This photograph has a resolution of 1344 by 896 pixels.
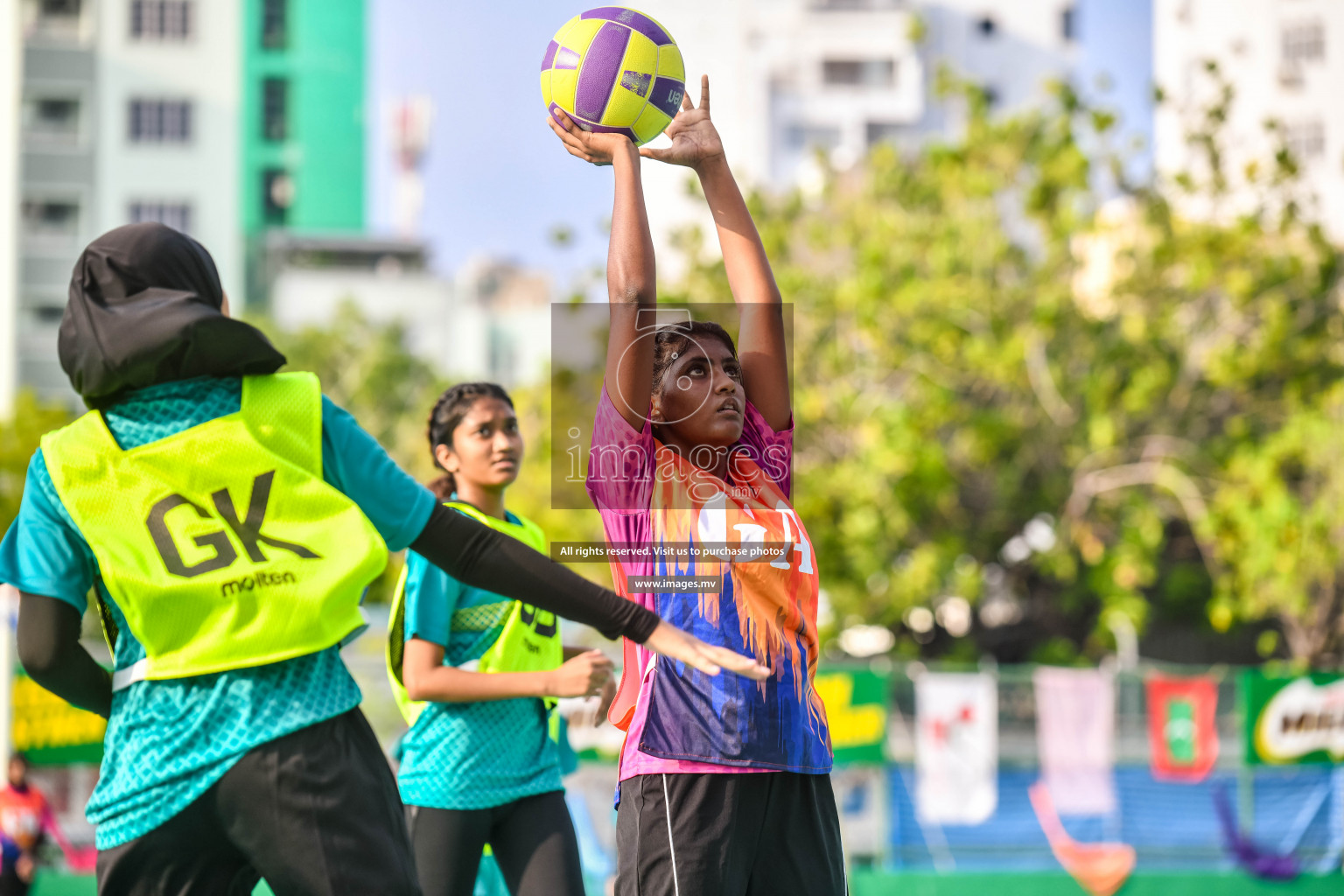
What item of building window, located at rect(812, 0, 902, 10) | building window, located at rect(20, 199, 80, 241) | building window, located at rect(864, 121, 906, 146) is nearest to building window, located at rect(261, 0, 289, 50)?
building window, located at rect(20, 199, 80, 241)

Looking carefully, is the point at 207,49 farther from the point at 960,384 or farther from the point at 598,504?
the point at 598,504

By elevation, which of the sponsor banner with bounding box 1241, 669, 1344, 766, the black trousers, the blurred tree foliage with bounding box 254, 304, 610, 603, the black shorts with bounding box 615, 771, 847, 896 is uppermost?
the blurred tree foliage with bounding box 254, 304, 610, 603

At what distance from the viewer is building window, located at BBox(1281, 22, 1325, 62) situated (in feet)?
148

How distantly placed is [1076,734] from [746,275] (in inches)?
355

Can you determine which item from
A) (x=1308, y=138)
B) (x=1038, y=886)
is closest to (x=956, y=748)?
(x=1038, y=886)

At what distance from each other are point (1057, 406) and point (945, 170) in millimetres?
3678

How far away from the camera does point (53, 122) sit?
38594 mm

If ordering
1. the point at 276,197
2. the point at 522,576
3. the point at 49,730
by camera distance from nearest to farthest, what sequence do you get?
the point at 522,576 → the point at 49,730 → the point at 276,197

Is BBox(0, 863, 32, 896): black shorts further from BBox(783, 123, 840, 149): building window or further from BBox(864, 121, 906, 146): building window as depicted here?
BBox(864, 121, 906, 146): building window

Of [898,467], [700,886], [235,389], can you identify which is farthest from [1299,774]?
[235,389]

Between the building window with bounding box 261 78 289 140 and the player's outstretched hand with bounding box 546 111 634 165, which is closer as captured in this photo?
the player's outstretched hand with bounding box 546 111 634 165

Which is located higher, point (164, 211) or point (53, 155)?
point (53, 155)

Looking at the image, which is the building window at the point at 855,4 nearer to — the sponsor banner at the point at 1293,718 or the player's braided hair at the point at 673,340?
the sponsor banner at the point at 1293,718

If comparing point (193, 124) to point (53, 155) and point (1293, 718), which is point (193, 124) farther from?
point (1293, 718)
